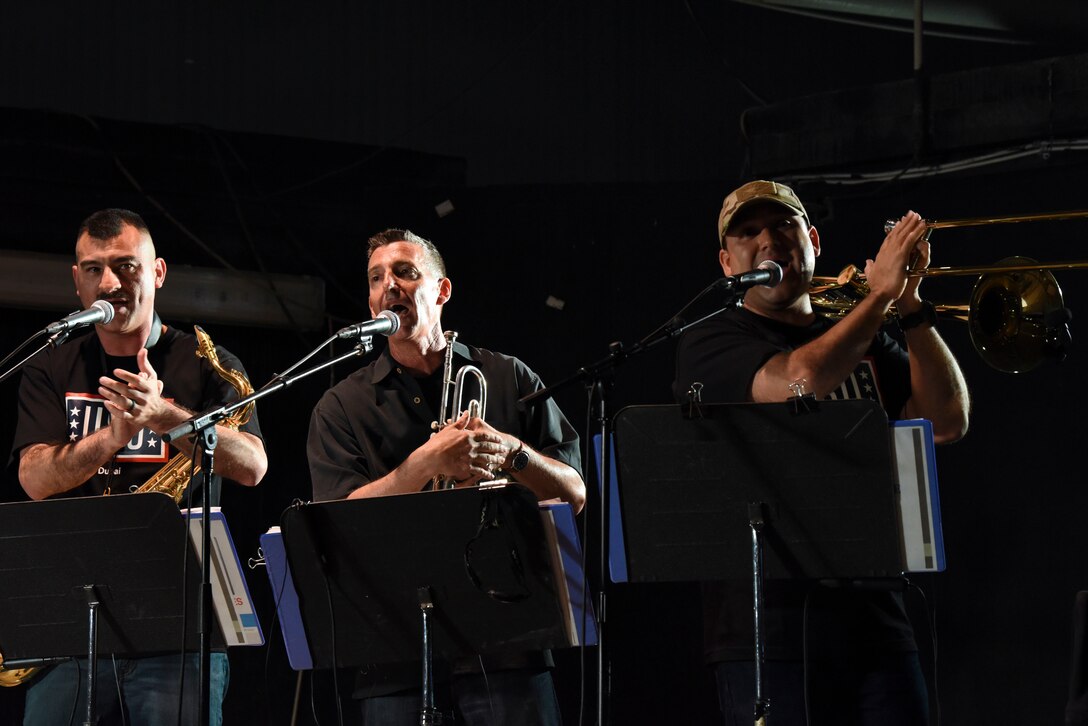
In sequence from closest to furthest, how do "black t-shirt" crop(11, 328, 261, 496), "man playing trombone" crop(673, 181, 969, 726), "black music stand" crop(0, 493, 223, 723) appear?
"man playing trombone" crop(673, 181, 969, 726), "black music stand" crop(0, 493, 223, 723), "black t-shirt" crop(11, 328, 261, 496)

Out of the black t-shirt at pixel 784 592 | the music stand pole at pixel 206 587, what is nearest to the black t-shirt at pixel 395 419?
the black t-shirt at pixel 784 592

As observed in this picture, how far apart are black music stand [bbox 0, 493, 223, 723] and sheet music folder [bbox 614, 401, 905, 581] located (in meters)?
1.17

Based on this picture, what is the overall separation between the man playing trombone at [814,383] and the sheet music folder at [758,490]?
0.54 ft

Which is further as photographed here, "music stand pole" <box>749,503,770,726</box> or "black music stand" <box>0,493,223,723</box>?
"black music stand" <box>0,493,223,723</box>

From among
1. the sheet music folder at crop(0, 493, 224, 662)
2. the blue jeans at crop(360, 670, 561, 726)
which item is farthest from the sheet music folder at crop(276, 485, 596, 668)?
the sheet music folder at crop(0, 493, 224, 662)

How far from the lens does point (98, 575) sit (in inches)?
134

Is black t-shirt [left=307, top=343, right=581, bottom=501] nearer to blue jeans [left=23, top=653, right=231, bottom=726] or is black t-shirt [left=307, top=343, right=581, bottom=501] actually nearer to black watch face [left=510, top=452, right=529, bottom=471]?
black watch face [left=510, top=452, right=529, bottom=471]

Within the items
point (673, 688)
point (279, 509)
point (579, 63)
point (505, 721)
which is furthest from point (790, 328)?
point (579, 63)

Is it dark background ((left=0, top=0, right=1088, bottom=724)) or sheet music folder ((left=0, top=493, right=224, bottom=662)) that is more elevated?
dark background ((left=0, top=0, right=1088, bottom=724))

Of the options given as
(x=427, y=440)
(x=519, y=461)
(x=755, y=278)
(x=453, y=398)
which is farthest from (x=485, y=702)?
(x=755, y=278)

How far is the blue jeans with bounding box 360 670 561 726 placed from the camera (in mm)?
3449

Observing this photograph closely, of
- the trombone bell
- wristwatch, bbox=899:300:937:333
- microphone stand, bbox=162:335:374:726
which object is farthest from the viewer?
the trombone bell

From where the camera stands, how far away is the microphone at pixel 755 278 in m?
3.19

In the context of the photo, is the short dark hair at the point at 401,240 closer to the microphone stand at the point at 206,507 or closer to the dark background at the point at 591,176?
the microphone stand at the point at 206,507
